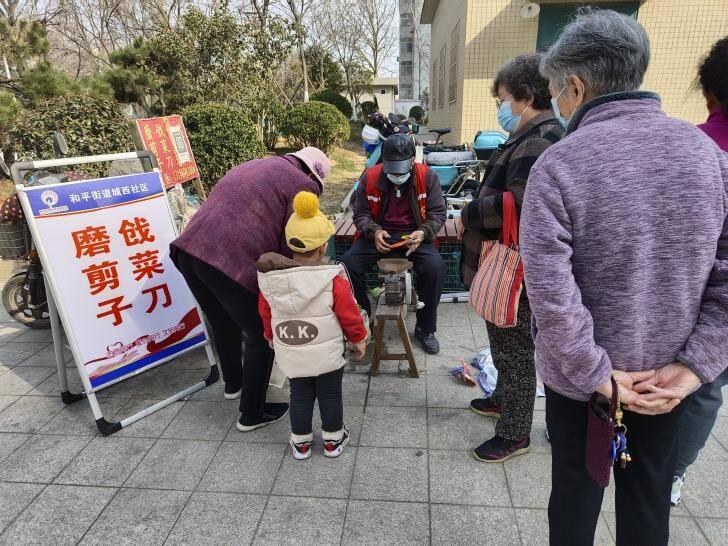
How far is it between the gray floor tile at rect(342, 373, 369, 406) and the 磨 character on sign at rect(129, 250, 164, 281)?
4.68 ft

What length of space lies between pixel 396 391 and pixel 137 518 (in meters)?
1.60

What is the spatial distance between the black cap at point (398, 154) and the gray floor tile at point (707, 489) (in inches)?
99.8

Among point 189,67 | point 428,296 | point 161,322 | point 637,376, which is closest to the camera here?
point 637,376

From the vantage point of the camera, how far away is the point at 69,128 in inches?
218

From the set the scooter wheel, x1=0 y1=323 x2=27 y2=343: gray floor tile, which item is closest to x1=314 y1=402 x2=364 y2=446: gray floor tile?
the scooter wheel

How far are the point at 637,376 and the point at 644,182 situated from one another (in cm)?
52

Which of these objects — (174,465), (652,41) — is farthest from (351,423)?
(652,41)

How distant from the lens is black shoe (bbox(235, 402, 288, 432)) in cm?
268

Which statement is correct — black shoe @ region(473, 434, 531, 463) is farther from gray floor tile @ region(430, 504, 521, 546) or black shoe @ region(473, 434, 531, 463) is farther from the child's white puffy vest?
the child's white puffy vest

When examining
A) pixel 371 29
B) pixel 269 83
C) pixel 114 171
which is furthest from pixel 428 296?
pixel 371 29

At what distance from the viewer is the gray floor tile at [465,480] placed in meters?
2.14

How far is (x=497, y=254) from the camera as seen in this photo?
212 cm

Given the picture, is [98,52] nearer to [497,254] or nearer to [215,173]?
[215,173]

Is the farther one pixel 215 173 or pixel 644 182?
pixel 215 173
